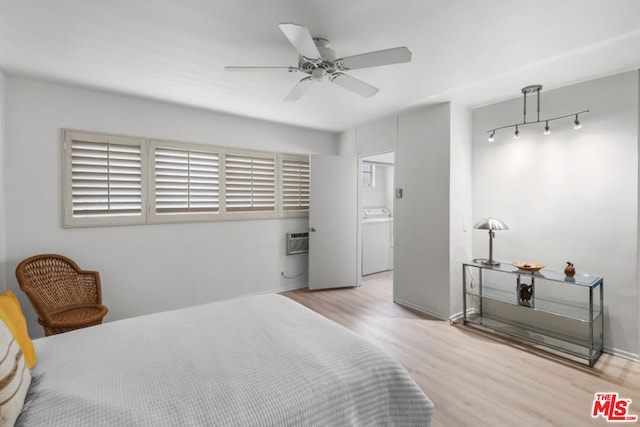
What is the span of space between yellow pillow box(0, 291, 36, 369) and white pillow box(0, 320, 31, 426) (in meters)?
0.16

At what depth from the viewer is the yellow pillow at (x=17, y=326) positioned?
138 cm

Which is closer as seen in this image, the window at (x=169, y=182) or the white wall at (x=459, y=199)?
the window at (x=169, y=182)

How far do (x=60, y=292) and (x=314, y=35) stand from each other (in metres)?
3.07

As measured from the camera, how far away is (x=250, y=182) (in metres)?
4.16

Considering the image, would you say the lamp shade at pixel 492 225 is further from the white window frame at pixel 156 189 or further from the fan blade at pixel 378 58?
the white window frame at pixel 156 189

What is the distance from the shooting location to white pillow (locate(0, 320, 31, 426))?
100 centimetres

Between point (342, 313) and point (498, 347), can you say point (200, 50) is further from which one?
point (498, 347)

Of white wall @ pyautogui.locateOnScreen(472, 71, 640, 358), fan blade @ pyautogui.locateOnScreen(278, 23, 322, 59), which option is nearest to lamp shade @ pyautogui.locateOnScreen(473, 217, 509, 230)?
white wall @ pyautogui.locateOnScreen(472, 71, 640, 358)

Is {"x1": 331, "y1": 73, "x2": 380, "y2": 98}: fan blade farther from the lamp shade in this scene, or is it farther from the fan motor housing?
the lamp shade

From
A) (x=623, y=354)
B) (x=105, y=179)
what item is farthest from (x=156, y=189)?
(x=623, y=354)

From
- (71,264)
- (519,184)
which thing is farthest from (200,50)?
(519,184)

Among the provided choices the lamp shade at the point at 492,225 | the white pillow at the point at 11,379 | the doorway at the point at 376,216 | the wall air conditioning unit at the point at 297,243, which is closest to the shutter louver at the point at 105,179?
the wall air conditioning unit at the point at 297,243

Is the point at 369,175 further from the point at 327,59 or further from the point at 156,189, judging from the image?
the point at 327,59

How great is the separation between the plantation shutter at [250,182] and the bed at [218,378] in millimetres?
2333
